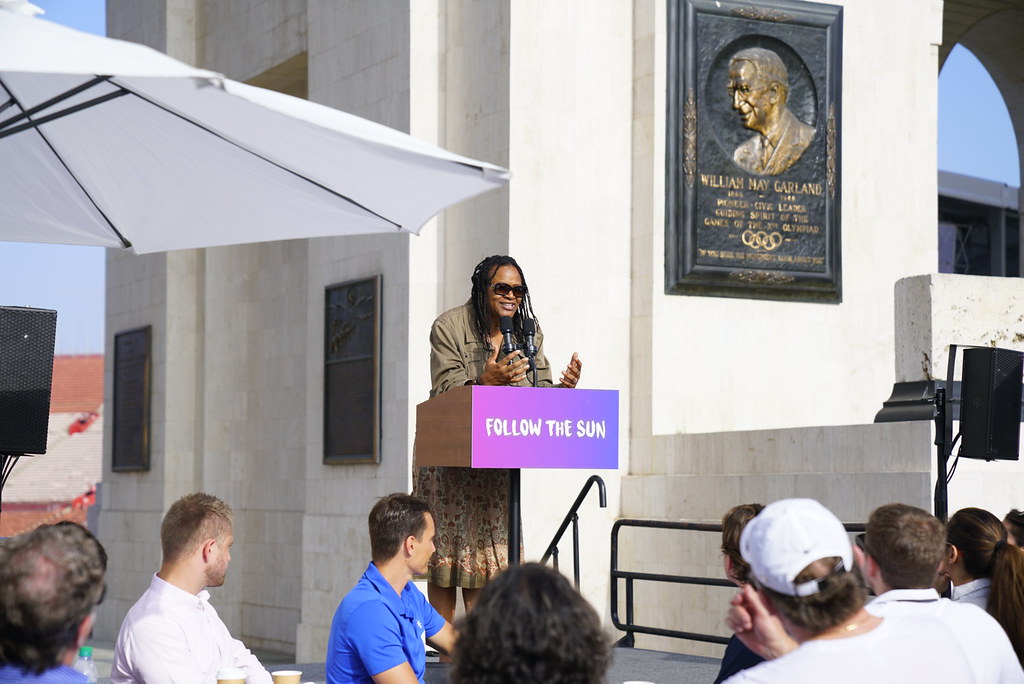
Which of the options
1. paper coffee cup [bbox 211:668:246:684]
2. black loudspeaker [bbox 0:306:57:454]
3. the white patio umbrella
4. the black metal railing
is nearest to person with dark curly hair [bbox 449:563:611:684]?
paper coffee cup [bbox 211:668:246:684]

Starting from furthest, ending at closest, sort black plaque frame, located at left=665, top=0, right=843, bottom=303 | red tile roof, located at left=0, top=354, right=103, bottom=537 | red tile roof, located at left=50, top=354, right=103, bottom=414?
red tile roof, located at left=50, top=354, right=103, bottom=414, red tile roof, located at left=0, top=354, right=103, bottom=537, black plaque frame, located at left=665, top=0, right=843, bottom=303

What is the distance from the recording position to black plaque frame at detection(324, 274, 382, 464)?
11.2 metres

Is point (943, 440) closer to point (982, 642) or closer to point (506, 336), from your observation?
point (506, 336)

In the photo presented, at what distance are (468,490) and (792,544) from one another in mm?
3909

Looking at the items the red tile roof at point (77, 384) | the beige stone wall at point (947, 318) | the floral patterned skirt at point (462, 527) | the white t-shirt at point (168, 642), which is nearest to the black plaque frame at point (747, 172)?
the beige stone wall at point (947, 318)

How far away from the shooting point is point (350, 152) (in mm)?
5180

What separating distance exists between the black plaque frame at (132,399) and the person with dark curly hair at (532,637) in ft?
41.2

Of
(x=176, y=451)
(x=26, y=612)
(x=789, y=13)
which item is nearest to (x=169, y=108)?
(x=26, y=612)

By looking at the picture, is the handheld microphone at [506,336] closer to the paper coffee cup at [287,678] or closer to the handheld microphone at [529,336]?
the handheld microphone at [529,336]

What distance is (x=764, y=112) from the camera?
10961mm

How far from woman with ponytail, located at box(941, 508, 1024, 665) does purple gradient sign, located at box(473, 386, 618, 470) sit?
146 cm

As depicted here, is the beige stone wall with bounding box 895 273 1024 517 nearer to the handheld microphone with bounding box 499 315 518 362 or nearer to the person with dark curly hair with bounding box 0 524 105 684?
the handheld microphone with bounding box 499 315 518 362

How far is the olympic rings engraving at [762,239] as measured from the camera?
1081cm

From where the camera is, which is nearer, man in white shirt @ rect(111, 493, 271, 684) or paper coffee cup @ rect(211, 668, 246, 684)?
paper coffee cup @ rect(211, 668, 246, 684)
